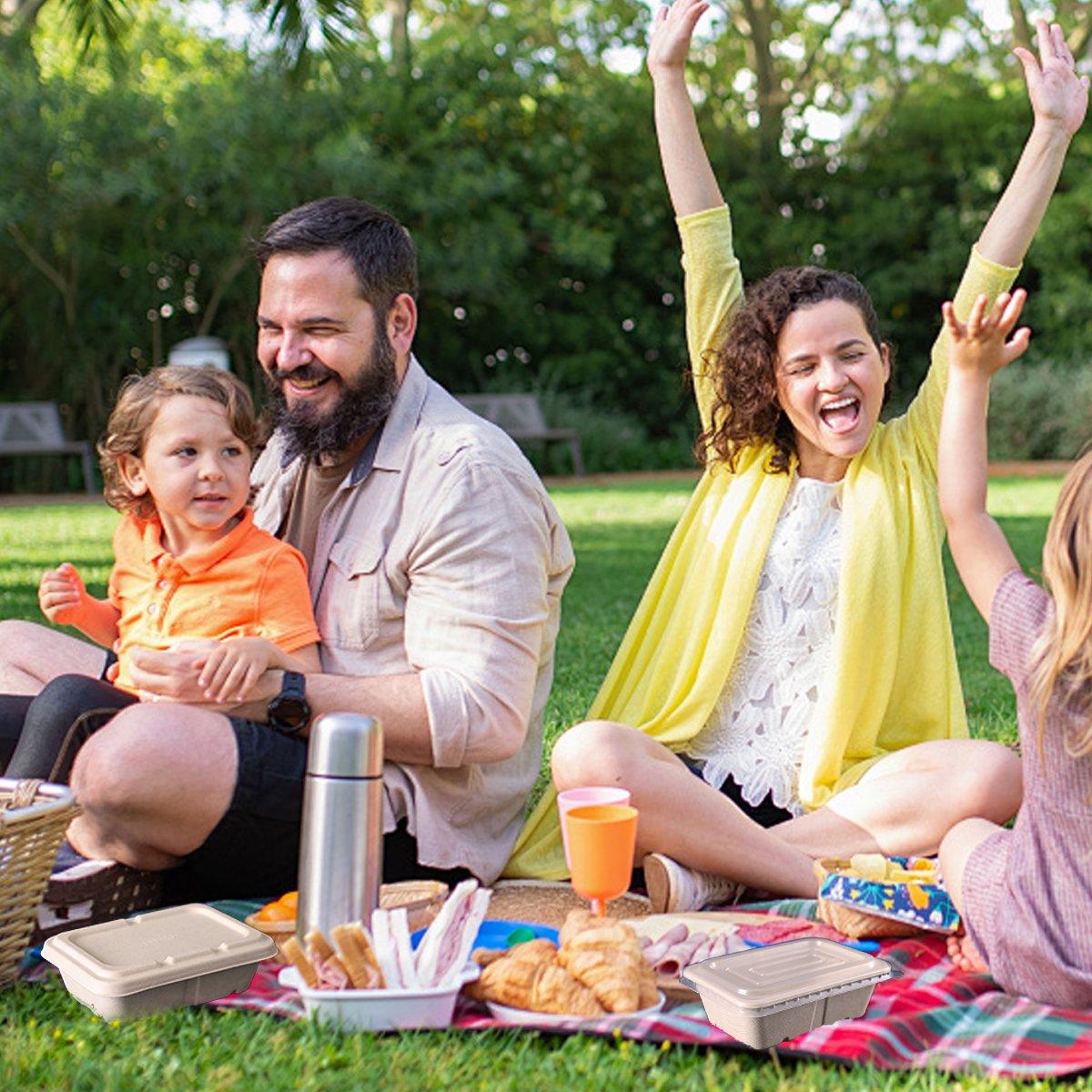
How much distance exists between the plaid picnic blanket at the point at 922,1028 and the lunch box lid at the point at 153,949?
8cm

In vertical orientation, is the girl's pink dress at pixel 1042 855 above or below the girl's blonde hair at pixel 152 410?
below

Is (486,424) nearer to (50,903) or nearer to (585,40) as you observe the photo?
(50,903)

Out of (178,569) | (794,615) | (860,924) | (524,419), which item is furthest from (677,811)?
(524,419)

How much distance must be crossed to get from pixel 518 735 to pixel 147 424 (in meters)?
1.10

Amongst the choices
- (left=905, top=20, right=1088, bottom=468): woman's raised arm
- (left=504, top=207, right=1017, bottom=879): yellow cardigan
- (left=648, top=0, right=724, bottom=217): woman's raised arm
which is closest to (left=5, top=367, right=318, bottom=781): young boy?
(left=504, top=207, right=1017, bottom=879): yellow cardigan

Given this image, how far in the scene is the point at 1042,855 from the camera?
2.66 metres

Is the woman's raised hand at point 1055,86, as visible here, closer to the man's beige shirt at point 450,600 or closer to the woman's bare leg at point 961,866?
the man's beige shirt at point 450,600

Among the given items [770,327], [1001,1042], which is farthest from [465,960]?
[770,327]

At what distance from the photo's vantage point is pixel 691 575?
3.72 metres

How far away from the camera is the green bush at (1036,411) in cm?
1958

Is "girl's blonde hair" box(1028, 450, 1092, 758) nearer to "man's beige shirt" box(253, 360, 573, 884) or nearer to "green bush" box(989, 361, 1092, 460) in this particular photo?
"man's beige shirt" box(253, 360, 573, 884)

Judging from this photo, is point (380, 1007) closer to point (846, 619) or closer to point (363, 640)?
point (363, 640)

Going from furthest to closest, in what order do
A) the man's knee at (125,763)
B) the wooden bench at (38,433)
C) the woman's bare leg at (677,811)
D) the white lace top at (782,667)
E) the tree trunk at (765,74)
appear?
the tree trunk at (765,74) → the wooden bench at (38,433) → the white lace top at (782,667) → the woman's bare leg at (677,811) → the man's knee at (125,763)

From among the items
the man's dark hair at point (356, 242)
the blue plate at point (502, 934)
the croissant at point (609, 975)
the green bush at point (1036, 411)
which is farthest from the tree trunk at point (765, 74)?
the croissant at point (609, 975)
